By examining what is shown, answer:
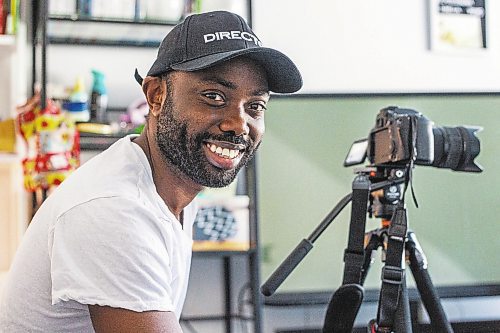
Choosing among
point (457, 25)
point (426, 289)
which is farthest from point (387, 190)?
point (457, 25)

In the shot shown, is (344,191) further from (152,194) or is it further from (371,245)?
(152,194)

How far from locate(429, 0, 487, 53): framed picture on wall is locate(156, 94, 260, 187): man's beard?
195 centimetres

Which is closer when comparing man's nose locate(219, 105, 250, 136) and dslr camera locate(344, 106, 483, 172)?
man's nose locate(219, 105, 250, 136)

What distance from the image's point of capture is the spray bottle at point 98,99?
259 cm

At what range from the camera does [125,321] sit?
1045 millimetres

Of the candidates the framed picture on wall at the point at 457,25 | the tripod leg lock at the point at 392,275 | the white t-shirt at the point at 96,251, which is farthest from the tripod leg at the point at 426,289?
the framed picture on wall at the point at 457,25

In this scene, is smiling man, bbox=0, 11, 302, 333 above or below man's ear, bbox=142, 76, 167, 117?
below

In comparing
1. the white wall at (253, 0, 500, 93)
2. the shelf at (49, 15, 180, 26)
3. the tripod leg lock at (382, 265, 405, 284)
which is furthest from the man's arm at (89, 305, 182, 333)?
the white wall at (253, 0, 500, 93)

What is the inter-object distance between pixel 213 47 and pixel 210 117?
110 mm

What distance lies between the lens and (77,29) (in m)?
2.71

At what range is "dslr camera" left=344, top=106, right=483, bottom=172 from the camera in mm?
1688

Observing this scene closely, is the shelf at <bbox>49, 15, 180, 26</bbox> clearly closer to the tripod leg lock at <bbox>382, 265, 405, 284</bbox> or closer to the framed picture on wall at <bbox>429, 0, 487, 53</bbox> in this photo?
the framed picture on wall at <bbox>429, 0, 487, 53</bbox>

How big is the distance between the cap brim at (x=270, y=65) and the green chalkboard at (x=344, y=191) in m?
1.27

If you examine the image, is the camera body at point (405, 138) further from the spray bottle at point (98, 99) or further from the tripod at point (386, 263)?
the spray bottle at point (98, 99)
